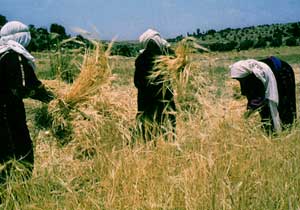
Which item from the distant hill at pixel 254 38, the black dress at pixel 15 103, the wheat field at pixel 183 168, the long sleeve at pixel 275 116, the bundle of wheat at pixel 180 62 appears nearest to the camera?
the wheat field at pixel 183 168

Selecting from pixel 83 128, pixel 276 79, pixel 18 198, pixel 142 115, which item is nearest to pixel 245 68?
pixel 276 79

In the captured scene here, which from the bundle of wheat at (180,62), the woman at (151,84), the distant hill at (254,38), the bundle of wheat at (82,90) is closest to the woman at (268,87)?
the bundle of wheat at (180,62)

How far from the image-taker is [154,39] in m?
5.24

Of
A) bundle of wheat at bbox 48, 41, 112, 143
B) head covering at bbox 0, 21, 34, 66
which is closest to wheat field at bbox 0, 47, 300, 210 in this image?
bundle of wheat at bbox 48, 41, 112, 143

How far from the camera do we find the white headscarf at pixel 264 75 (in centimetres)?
493

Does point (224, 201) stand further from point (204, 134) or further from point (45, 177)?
point (45, 177)

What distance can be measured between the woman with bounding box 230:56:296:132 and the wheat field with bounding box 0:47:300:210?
23cm

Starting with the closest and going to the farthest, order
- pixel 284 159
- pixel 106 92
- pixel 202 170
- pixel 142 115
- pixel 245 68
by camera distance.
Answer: pixel 202 170 < pixel 284 159 < pixel 245 68 < pixel 142 115 < pixel 106 92

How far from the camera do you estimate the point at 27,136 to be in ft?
14.0

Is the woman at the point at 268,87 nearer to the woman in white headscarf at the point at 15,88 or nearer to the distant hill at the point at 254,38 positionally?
the woman in white headscarf at the point at 15,88

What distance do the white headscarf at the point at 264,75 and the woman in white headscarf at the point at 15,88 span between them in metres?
1.68

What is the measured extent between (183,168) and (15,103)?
4.29 ft

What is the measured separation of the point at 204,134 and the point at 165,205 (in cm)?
77

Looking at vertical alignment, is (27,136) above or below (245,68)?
below
